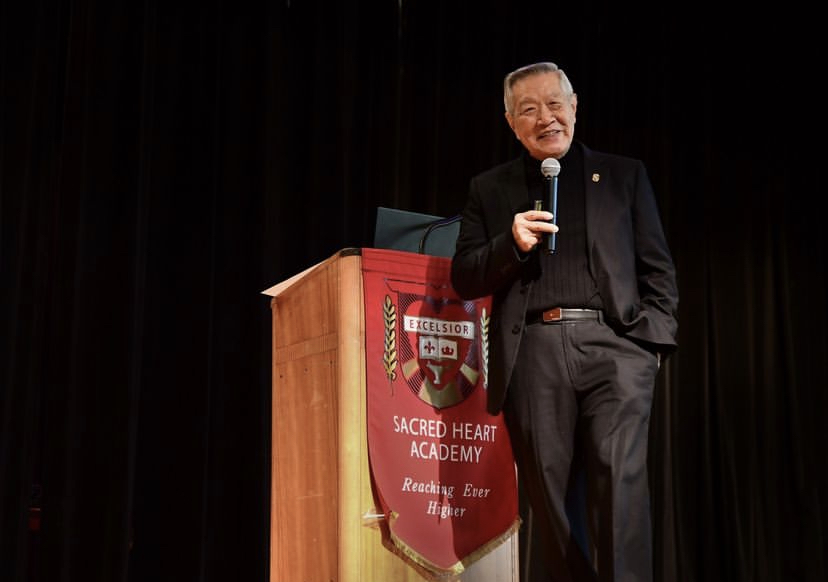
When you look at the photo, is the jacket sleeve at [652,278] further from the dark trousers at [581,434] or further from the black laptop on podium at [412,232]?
the black laptop on podium at [412,232]

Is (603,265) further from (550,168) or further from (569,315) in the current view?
(550,168)

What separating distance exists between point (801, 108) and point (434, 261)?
3.59m

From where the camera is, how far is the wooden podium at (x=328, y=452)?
2.45 meters

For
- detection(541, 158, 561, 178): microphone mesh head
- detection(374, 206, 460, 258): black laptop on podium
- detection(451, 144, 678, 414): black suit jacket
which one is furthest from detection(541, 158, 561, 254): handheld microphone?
detection(374, 206, 460, 258): black laptop on podium

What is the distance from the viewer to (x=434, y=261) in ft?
8.92

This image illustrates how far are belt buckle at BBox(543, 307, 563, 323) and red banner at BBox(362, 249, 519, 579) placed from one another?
0.36 meters

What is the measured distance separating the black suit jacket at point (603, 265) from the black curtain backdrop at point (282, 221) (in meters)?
1.70

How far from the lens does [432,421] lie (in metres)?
2.61

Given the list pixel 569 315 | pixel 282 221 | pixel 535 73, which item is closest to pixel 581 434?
pixel 569 315

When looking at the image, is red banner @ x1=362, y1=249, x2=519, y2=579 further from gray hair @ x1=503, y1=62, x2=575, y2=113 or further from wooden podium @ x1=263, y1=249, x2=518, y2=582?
gray hair @ x1=503, y1=62, x2=575, y2=113

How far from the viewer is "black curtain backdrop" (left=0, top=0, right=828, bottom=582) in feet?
11.9

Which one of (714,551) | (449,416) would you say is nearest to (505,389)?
(449,416)

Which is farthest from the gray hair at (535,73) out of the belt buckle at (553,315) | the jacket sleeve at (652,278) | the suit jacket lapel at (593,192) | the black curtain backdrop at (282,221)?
the black curtain backdrop at (282,221)

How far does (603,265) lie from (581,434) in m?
0.43
